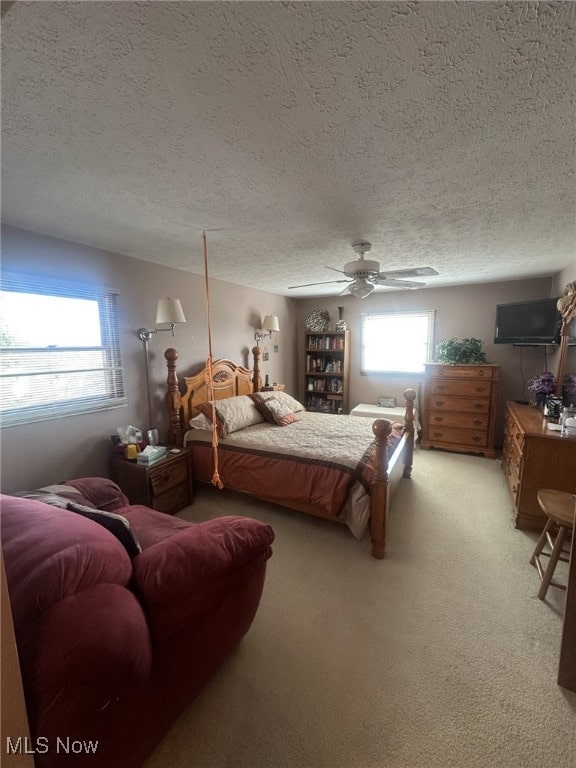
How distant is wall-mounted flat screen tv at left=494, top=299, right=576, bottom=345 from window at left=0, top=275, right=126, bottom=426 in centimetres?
434

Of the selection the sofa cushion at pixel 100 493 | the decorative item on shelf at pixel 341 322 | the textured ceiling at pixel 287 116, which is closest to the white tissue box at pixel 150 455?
the sofa cushion at pixel 100 493

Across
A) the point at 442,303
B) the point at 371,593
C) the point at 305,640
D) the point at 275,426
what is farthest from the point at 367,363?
the point at 305,640

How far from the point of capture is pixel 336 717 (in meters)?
1.25

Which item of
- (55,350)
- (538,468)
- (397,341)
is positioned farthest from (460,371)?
(55,350)

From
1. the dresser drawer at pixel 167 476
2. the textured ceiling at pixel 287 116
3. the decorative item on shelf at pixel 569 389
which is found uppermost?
the textured ceiling at pixel 287 116

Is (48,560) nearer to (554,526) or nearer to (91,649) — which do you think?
(91,649)

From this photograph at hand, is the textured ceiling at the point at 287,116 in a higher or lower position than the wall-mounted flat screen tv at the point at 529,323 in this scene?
higher

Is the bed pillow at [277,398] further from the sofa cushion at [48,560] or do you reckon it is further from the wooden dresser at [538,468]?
the sofa cushion at [48,560]

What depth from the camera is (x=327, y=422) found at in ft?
11.6

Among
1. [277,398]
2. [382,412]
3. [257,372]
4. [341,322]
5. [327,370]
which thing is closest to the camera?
[277,398]

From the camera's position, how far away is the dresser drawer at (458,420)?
3932 millimetres

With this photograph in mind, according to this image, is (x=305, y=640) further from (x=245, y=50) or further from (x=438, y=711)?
(x=245, y=50)

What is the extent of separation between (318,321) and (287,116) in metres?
4.15

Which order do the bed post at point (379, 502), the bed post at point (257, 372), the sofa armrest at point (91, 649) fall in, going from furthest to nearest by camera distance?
the bed post at point (257, 372), the bed post at point (379, 502), the sofa armrest at point (91, 649)
